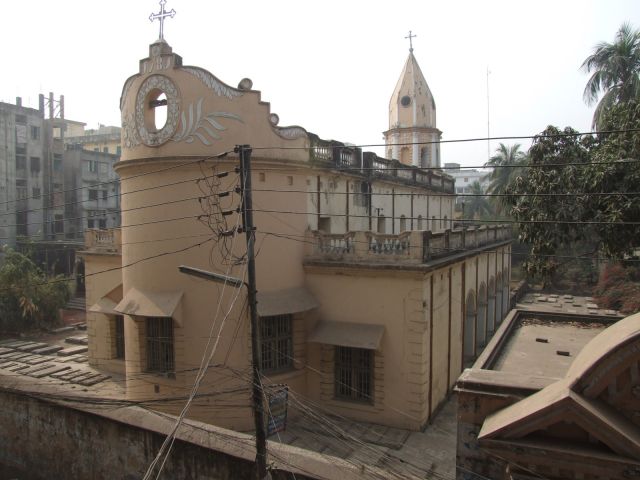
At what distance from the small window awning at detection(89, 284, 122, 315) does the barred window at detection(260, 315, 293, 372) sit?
6.88 metres

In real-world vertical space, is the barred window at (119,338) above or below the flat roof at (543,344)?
below

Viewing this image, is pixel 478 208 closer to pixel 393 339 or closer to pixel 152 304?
pixel 393 339

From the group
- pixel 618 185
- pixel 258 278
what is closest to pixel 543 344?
pixel 618 185

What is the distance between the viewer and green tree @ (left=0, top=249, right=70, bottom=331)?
2666 cm

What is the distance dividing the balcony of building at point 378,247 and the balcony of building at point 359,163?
202cm

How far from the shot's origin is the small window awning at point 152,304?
14.1 m

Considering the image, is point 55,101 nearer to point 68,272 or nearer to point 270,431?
point 68,272

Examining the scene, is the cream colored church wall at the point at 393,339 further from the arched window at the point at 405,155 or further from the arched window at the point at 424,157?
the arched window at the point at 424,157

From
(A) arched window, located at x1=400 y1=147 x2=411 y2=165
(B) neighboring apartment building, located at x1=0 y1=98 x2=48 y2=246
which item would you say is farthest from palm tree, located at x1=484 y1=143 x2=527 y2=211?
(B) neighboring apartment building, located at x1=0 y1=98 x2=48 y2=246

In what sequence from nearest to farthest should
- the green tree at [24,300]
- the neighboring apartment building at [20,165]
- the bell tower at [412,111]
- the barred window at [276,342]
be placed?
1. the barred window at [276,342]
2. the green tree at [24,300]
3. the bell tower at [412,111]
4. the neighboring apartment building at [20,165]

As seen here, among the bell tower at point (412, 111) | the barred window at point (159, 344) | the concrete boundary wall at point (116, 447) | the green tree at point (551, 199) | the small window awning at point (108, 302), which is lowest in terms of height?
the concrete boundary wall at point (116, 447)

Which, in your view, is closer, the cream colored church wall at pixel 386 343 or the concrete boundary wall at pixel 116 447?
the concrete boundary wall at pixel 116 447

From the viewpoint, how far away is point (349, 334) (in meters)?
14.7

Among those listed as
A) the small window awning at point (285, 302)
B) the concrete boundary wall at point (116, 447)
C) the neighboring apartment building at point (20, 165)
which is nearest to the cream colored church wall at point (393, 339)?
the small window awning at point (285, 302)
